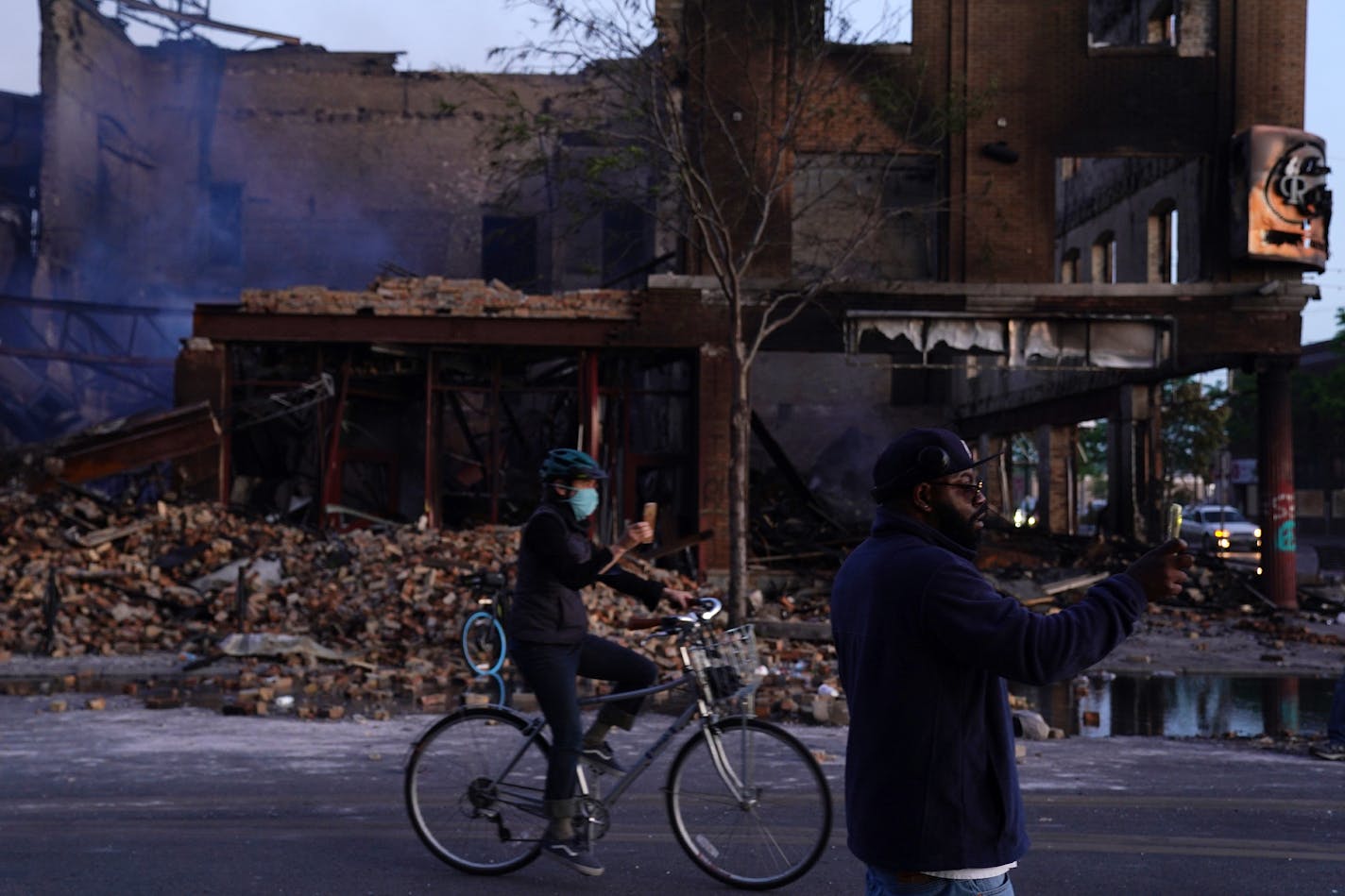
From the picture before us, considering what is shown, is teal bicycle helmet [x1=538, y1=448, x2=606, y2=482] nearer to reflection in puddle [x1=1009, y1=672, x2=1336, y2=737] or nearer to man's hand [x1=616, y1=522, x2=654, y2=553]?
man's hand [x1=616, y1=522, x2=654, y2=553]

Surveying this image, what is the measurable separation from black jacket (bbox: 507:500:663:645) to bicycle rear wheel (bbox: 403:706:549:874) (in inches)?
18.1

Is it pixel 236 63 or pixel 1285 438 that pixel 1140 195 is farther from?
pixel 236 63

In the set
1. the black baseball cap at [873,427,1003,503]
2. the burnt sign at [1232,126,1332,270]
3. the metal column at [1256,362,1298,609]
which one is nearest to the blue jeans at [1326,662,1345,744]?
the black baseball cap at [873,427,1003,503]

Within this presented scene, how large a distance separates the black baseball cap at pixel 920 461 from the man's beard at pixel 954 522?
0.08 m

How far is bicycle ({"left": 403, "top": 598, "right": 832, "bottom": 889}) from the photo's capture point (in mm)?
5797

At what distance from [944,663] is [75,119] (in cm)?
3934

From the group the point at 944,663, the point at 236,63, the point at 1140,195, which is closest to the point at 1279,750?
the point at 944,663

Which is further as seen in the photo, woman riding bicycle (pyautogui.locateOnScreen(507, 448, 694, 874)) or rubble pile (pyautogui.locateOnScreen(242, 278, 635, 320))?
rubble pile (pyautogui.locateOnScreen(242, 278, 635, 320))

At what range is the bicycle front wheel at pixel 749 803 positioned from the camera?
5758 mm

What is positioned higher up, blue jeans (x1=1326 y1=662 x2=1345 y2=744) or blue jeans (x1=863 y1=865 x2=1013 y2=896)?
blue jeans (x1=863 y1=865 x2=1013 y2=896)

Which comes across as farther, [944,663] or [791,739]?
[791,739]

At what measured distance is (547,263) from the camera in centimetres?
4062

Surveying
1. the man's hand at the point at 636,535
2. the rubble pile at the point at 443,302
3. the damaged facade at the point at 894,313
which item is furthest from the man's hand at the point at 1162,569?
the rubble pile at the point at 443,302

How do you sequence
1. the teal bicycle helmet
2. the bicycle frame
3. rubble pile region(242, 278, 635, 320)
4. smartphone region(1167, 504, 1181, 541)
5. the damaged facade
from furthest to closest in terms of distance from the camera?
1. the damaged facade
2. rubble pile region(242, 278, 635, 320)
3. the teal bicycle helmet
4. the bicycle frame
5. smartphone region(1167, 504, 1181, 541)
